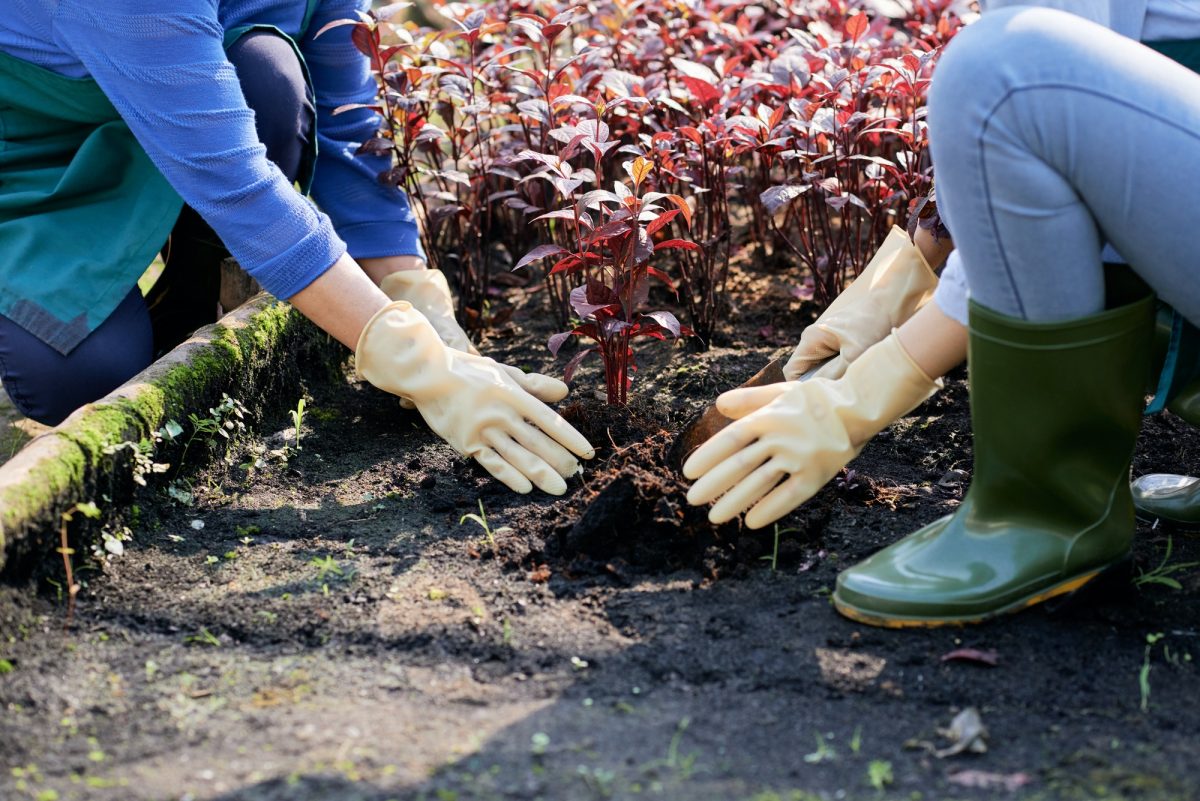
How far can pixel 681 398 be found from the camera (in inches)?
106

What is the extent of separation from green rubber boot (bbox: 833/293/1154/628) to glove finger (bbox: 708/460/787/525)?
205 millimetres

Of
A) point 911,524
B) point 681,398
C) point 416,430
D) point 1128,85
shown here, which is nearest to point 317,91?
point 416,430

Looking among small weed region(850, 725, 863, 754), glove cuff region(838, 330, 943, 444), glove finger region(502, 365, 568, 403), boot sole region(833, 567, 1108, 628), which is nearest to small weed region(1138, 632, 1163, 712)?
boot sole region(833, 567, 1108, 628)

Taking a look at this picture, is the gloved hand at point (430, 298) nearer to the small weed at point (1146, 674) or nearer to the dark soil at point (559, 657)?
the dark soil at point (559, 657)

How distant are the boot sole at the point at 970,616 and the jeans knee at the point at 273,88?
62.6 inches

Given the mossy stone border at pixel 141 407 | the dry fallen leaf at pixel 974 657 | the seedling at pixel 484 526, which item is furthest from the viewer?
the seedling at pixel 484 526

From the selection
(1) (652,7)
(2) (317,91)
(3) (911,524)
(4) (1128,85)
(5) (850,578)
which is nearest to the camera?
(4) (1128,85)

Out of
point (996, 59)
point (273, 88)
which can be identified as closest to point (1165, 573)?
point (996, 59)

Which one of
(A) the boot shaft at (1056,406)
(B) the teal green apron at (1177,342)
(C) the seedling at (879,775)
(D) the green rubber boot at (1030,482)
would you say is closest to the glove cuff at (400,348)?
(D) the green rubber boot at (1030,482)

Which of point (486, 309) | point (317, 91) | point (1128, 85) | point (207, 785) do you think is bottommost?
point (486, 309)

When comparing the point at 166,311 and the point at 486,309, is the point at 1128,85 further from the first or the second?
the point at 166,311

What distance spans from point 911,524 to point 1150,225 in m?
0.72

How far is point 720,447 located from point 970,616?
1.55ft

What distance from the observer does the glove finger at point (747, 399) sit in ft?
6.54
